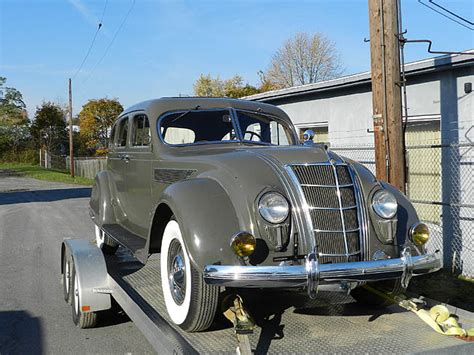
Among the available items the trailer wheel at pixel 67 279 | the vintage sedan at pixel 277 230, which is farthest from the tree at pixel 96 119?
the vintage sedan at pixel 277 230

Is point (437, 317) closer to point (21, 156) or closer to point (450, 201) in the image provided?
point (450, 201)

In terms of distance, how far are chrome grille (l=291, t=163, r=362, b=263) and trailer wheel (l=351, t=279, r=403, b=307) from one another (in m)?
0.56

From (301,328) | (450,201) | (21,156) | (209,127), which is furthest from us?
(21,156)

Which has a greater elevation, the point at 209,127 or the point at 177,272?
the point at 209,127

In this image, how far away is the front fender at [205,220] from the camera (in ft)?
10.5

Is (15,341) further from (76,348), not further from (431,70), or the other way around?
(431,70)

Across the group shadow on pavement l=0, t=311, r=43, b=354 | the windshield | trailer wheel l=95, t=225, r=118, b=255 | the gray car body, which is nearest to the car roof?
the windshield

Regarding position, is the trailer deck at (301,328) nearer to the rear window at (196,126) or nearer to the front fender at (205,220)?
the front fender at (205,220)

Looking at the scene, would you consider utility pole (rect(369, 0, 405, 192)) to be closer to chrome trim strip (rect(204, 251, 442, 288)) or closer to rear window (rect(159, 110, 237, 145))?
rear window (rect(159, 110, 237, 145))

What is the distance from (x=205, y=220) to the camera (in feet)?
10.9

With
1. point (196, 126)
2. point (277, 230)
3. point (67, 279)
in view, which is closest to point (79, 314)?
point (67, 279)

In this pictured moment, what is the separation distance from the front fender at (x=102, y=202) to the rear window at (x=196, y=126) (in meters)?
1.51

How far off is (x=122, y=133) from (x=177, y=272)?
114 inches

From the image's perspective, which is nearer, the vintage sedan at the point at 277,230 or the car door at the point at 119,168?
the vintage sedan at the point at 277,230
